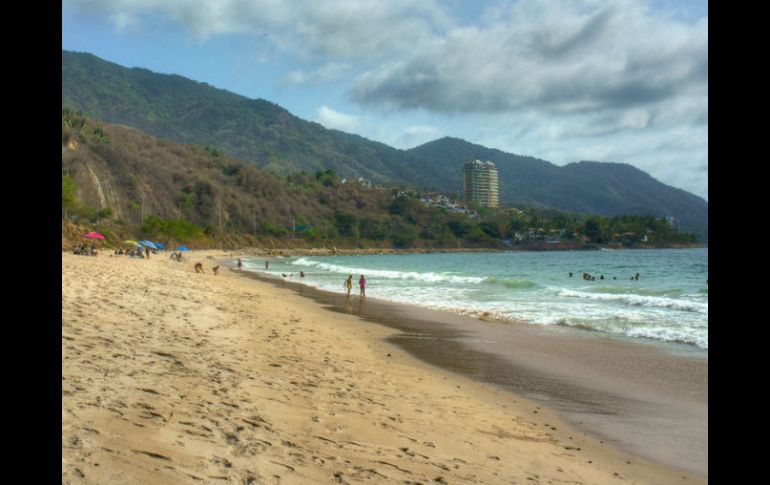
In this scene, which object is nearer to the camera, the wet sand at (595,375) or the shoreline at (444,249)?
the wet sand at (595,375)

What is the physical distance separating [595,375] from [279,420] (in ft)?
18.2

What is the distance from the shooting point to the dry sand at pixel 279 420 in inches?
123

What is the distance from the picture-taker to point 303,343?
8.68 meters

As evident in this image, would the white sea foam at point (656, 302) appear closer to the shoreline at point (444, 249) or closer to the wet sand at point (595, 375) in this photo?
the wet sand at point (595, 375)

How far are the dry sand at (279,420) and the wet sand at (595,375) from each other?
1.46 ft

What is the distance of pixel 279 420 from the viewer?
416 centimetres

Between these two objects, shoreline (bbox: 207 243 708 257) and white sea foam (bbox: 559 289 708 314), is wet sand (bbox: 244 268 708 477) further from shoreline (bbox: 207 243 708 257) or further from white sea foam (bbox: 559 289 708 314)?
shoreline (bbox: 207 243 708 257)

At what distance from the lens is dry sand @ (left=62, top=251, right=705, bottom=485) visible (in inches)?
123

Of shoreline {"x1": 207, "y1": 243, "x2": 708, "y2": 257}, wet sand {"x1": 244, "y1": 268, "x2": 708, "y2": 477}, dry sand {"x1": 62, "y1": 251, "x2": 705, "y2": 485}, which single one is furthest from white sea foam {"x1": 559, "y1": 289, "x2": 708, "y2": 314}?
shoreline {"x1": 207, "y1": 243, "x2": 708, "y2": 257}

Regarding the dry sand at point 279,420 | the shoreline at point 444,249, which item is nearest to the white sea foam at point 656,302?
the dry sand at point 279,420

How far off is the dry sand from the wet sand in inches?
17.5
